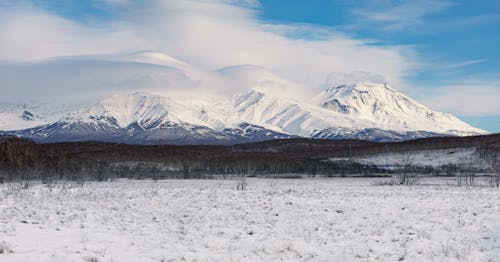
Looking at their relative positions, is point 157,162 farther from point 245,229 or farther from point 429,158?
point 245,229

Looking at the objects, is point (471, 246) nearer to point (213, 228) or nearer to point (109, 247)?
point (213, 228)

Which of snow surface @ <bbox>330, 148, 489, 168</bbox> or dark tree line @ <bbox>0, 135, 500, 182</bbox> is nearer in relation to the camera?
dark tree line @ <bbox>0, 135, 500, 182</bbox>

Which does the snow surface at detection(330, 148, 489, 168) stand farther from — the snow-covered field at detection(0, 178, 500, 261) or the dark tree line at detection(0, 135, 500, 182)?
the snow-covered field at detection(0, 178, 500, 261)

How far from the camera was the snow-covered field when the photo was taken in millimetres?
16453

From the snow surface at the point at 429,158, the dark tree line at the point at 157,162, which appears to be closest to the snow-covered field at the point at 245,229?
the dark tree line at the point at 157,162

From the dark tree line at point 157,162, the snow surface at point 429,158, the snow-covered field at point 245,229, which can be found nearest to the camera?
the snow-covered field at point 245,229

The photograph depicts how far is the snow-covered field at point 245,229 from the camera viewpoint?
1645cm

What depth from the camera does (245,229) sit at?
66.3 feet

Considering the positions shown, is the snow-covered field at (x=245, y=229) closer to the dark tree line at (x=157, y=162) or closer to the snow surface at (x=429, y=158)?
the dark tree line at (x=157, y=162)

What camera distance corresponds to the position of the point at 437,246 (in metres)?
17.4

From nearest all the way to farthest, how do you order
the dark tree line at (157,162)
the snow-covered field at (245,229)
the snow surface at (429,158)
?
the snow-covered field at (245,229) → the dark tree line at (157,162) → the snow surface at (429,158)

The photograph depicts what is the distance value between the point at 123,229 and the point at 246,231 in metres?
4.68

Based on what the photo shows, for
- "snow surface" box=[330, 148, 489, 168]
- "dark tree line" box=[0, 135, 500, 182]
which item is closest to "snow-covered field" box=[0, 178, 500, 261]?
"dark tree line" box=[0, 135, 500, 182]

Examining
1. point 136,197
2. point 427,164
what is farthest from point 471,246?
point 427,164
